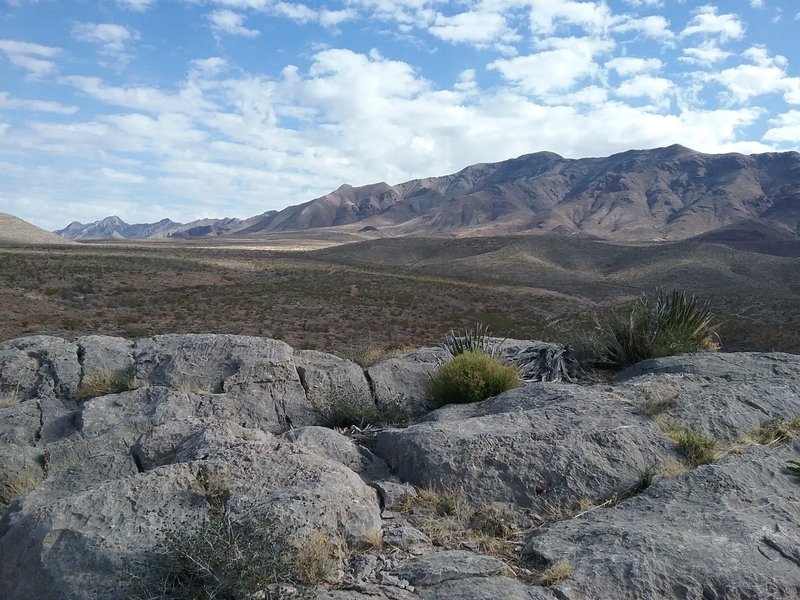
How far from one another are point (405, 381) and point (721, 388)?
4165 millimetres

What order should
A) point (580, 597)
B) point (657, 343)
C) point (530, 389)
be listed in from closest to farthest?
1. point (580, 597)
2. point (530, 389)
3. point (657, 343)

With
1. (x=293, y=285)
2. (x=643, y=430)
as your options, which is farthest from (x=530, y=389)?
(x=293, y=285)

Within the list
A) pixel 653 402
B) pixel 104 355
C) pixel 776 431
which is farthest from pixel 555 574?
pixel 104 355

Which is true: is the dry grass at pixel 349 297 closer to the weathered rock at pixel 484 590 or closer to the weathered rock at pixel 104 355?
the weathered rock at pixel 104 355

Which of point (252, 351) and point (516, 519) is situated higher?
point (252, 351)

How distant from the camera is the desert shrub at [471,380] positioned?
8.22 m

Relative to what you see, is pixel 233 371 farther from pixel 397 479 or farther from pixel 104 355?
pixel 397 479

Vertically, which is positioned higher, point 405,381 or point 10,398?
point 10,398

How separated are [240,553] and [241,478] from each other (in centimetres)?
115

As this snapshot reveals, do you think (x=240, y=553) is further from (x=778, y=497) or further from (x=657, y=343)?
(x=657, y=343)

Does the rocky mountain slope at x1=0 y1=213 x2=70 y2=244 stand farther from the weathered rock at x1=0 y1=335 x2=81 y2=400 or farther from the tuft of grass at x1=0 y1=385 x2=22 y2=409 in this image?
the tuft of grass at x1=0 y1=385 x2=22 y2=409

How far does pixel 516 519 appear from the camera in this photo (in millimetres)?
5266

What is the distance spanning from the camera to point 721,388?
307 inches

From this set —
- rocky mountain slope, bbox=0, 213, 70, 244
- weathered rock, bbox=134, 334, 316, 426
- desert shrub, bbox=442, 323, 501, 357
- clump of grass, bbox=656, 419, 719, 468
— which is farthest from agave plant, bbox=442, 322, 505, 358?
rocky mountain slope, bbox=0, 213, 70, 244
